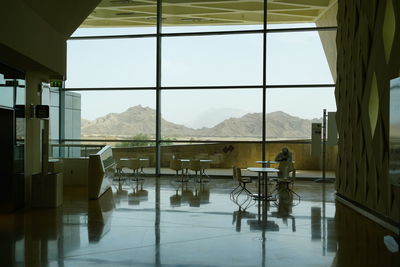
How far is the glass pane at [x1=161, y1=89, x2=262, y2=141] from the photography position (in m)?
14.0

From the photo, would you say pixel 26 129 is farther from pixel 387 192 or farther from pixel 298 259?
pixel 387 192

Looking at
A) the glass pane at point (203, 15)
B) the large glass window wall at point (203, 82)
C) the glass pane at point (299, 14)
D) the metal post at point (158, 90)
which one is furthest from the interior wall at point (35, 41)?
the glass pane at point (299, 14)

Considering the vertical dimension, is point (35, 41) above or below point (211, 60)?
below

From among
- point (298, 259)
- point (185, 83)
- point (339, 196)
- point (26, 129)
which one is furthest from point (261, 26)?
point (298, 259)

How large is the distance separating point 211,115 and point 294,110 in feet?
8.92

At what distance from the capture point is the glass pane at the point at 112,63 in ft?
47.8

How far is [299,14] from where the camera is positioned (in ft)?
45.3

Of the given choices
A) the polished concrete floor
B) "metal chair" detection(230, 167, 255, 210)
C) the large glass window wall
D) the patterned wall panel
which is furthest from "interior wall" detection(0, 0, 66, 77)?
the large glass window wall

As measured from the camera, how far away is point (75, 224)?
6.91 metres

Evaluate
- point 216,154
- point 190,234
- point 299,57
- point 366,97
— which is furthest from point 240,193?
point 299,57

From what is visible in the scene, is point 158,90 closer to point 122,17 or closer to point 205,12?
point 122,17

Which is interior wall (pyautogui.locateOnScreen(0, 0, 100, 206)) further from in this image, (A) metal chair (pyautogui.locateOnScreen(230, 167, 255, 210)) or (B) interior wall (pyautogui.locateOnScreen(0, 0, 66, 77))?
(A) metal chair (pyautogui.locateOnScreen(230, 167, 255, 210))

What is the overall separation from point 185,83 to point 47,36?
682 centimetres

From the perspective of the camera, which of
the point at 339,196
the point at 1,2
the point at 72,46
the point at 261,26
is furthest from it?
the point at 72,46
